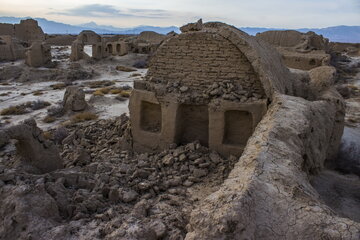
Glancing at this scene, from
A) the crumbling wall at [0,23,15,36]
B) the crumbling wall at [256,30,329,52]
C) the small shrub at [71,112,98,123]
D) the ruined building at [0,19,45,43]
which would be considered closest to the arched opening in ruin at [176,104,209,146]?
the small shrub at [71,112,98,123]

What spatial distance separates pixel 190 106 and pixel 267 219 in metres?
→ 4.17

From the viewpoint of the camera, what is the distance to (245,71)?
5.74 meters

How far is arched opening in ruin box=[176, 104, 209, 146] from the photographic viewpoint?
20.7 ft

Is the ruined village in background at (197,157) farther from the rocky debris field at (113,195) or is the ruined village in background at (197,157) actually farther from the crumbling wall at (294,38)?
the crumbling wall at (294,38)

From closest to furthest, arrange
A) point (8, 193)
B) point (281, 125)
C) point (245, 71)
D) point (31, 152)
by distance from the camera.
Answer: point (8, 193) < point (281, 125) < point (31, 152) < point (245, 71)

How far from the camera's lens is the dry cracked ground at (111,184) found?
9.89 ft

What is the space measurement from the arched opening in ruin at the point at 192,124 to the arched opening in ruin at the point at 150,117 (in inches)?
25.9

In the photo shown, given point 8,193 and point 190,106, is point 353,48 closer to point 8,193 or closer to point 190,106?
point 190,106

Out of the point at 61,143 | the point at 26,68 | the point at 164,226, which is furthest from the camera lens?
the point at 26,68

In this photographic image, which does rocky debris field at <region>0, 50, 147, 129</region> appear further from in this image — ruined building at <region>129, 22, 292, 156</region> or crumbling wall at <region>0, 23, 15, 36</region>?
crumbling wall at <region>0, 23, 15, 36</region>

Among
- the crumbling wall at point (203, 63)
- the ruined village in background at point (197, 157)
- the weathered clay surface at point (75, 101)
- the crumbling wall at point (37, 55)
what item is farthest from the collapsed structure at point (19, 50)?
the crumbling wall at point (203, 63)

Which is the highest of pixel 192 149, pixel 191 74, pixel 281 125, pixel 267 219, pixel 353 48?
pixel 353 48

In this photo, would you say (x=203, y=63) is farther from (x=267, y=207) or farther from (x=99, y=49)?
(x=99, y=49)

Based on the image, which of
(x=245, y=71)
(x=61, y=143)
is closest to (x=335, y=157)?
(x=245, y=71)
